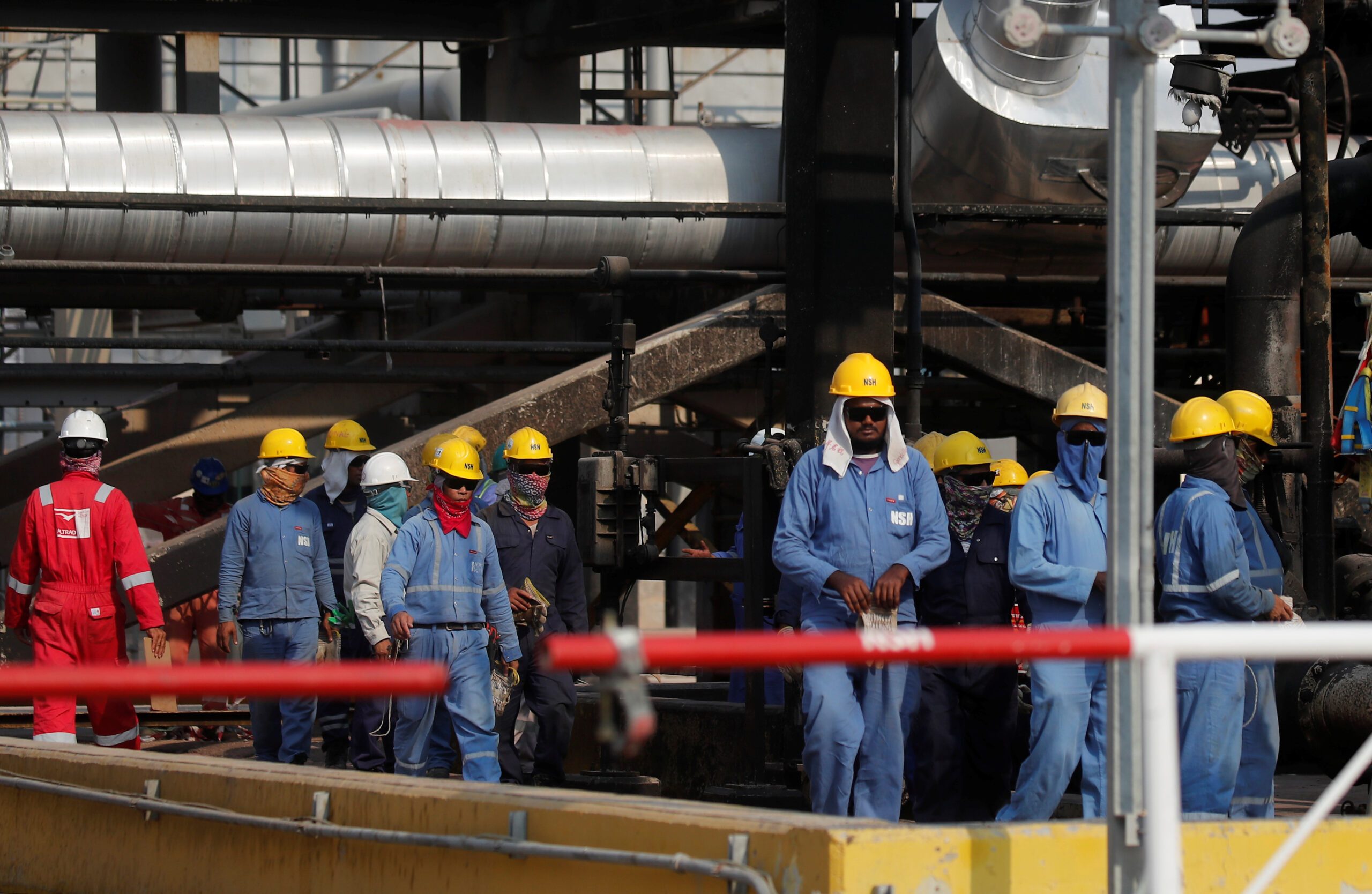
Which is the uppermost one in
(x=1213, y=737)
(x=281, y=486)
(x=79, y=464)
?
(x=79, y=464)

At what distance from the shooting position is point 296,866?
4.83 m

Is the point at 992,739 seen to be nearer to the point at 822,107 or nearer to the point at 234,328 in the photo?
the point at 822,107

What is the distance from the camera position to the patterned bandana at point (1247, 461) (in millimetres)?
6645

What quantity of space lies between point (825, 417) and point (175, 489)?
5.51 metres

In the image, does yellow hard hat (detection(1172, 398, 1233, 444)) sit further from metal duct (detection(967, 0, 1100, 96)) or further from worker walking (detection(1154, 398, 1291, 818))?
metal duct (detection(967, 0, 1100, 96))

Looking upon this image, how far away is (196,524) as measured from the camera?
11.1 meters

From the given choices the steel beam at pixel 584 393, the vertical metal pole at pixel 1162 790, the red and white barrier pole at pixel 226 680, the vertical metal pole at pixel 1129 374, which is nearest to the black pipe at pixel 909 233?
the steel beam at pixel 584 393

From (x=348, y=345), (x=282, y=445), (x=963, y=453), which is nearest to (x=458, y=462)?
(x=282, y=445)

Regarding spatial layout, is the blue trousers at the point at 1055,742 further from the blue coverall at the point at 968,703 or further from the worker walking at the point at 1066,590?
the blue coverall at the point at 968,703

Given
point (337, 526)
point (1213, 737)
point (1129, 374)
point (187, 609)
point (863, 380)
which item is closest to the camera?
point (1129, 374)

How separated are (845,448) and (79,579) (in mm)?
3921

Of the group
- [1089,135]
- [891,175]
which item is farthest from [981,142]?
[891,175]

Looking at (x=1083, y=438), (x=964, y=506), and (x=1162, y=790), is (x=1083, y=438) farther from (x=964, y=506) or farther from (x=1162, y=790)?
(x=1162, y=790)

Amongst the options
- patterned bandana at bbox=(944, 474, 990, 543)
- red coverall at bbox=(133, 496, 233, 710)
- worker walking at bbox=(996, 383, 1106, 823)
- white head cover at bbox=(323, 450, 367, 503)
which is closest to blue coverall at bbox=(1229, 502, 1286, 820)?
worker walking at bbox=(996, 383, 1106, 823)
